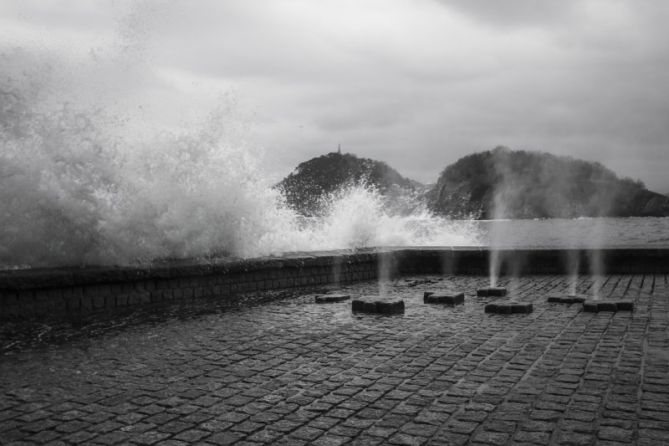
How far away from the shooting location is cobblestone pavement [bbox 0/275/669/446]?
350 cm

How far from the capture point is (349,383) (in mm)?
4516

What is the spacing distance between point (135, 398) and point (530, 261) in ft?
37.7

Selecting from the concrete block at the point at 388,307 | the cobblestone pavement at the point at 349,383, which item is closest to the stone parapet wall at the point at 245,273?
the cobblestone pavement at the point at 349,383

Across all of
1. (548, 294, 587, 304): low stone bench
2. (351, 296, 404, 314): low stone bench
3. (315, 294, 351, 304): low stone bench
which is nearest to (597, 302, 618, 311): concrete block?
(548, 294, 587, 304): low stone bench

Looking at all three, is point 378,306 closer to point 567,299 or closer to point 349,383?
point 567,299

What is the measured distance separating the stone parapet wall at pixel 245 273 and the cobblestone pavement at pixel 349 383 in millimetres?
1340

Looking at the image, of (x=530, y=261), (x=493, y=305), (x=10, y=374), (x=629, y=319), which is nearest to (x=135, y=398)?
(x=10, y=374)

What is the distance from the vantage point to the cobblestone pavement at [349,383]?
11.5 ft

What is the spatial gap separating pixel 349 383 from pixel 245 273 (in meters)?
6.16

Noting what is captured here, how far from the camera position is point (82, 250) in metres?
9.23

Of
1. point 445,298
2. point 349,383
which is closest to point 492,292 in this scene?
point 445,298

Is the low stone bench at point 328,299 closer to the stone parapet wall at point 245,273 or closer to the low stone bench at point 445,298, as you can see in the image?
the low stone bench at point 445,298

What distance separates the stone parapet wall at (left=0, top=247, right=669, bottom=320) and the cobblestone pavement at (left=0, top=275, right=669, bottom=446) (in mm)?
1340

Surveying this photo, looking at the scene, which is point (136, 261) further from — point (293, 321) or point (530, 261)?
point (530, 261)
